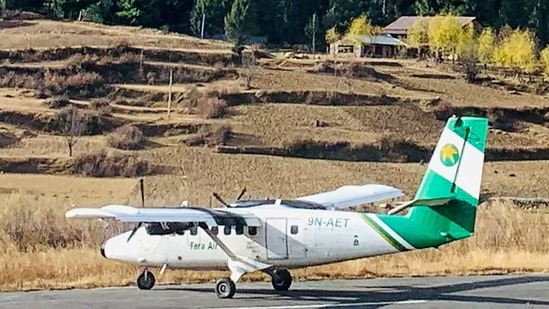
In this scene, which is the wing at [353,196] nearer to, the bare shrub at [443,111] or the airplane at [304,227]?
the airplane at [304,227]

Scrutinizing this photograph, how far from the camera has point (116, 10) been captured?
103875mm

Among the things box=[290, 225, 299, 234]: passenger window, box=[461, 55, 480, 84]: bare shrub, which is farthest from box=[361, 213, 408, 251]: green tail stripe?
box=[461, 55, 480, 84]: bare shrub

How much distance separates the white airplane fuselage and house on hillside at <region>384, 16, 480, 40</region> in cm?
8809

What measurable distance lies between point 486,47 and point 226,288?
80636 millimetres

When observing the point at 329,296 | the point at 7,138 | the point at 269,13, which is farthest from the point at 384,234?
the point at 269,13

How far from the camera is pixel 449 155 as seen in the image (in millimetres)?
19047

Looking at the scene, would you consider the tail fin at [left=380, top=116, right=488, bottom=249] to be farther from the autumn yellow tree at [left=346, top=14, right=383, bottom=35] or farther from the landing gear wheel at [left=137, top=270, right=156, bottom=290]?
the autumn yellow tree at [left=346, top=14, right=383, bottom=35]

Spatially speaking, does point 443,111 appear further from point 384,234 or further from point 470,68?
point 384,234

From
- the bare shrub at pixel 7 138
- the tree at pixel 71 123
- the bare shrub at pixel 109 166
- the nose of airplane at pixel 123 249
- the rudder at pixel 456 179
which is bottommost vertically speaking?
the bare shrub at pixel 109 166

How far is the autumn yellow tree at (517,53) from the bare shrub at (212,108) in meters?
34.0

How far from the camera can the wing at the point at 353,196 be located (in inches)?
851

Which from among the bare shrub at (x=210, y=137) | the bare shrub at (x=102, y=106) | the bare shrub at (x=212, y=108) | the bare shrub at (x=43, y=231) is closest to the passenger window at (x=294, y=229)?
the bare shrub at (x=43, y=231)

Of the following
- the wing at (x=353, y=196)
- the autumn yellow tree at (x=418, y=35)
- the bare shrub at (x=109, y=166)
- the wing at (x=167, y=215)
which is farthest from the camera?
the autumn yellow tree at (x=418, y=35)

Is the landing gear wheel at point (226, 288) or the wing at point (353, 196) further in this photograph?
the wing at point (353, 196)
